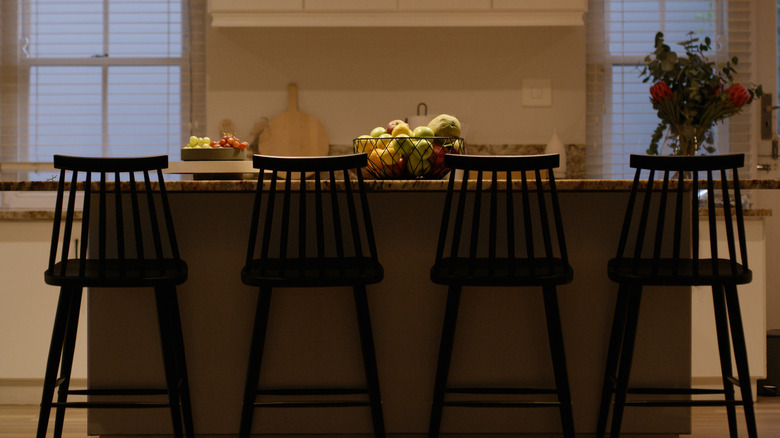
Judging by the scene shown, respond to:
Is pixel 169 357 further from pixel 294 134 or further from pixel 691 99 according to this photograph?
pixel 691 99

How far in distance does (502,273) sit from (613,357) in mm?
456

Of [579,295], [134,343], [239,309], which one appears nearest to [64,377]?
[134,343]

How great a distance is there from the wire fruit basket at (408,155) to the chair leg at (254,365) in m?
0.54

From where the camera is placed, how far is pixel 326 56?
3.89m

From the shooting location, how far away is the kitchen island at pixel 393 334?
217cm

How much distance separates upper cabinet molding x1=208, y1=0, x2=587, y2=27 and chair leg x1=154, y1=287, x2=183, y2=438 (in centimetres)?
196

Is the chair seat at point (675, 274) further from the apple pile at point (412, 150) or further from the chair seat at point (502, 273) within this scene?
the apple pile at point (412, 150)

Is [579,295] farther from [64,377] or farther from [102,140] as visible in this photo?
[102,140]

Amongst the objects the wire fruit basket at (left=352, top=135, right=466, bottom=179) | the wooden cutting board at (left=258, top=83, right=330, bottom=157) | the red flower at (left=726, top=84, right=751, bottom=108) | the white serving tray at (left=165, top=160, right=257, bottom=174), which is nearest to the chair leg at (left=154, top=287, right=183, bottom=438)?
the white serving tray at (left=165, top=160, right=257, bottom=174)

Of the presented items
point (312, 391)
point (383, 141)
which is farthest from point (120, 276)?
point (383, 141)

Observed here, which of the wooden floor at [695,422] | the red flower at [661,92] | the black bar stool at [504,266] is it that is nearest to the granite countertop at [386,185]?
the black bar stool at [504,266]

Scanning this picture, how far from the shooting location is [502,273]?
1877mm

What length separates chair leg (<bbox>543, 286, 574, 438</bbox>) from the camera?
190 centimetres

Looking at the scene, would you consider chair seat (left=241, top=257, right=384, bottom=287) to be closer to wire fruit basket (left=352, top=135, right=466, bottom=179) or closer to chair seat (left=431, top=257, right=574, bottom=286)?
chair seat (left=431, top=257, right=574, bottom=286)
